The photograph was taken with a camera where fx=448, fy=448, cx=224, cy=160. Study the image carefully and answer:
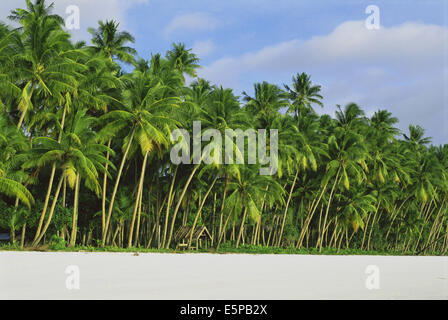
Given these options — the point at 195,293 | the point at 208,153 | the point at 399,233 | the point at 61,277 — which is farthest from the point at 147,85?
the point at 399,233

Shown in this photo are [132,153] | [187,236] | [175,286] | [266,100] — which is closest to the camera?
[175,286]

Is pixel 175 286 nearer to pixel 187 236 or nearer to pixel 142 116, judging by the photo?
pixel 142 116

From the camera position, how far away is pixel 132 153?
1062 inches

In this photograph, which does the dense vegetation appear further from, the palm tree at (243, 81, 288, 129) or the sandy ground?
the sandy ground

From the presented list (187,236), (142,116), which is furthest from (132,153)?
(187,236)

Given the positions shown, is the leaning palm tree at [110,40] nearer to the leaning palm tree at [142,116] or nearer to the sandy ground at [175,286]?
the leaning palm tree at [142,116]

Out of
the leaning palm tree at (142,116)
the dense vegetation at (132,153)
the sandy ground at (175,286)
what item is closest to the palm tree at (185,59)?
the dense vegetation at (132,153)

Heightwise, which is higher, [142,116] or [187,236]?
[142,116]

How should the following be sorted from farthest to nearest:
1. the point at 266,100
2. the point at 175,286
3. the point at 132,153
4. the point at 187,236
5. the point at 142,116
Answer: the point at 266,100
the point at 187,236
the point at 132,153
the point at 142,116
the point at 175,286

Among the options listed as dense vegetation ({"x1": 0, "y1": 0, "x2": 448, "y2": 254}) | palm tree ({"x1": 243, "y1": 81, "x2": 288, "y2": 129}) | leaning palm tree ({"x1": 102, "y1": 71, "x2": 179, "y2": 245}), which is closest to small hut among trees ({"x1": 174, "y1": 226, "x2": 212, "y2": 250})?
dense vegetation ({"x1": 0, "y1": 0, "x2": 448, "y2": 254})

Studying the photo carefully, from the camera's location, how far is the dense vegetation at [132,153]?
930 inches

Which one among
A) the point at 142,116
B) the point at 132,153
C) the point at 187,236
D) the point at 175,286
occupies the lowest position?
the point at 187,236

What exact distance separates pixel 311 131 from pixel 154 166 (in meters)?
14.3

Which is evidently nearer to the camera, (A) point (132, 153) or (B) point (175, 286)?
(B) point (175, 286)
